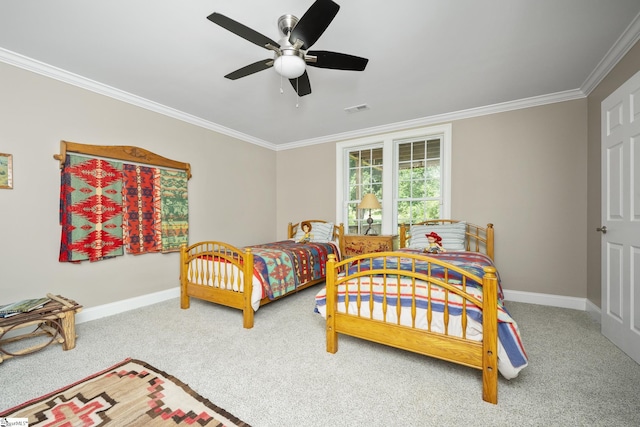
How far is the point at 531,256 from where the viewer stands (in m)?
3.43

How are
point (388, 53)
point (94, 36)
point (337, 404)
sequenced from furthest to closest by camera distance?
point (388, 53) < point (94, 36) < point (337, 404)

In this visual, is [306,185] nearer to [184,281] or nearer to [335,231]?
[335,231]

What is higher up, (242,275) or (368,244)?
(368,244)

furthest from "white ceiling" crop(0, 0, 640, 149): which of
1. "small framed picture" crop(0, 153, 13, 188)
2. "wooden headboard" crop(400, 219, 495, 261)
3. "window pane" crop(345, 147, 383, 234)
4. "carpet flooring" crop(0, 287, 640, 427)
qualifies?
"carpet flooring" crop(0, 287, 640, 427)

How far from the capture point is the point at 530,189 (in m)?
3.42

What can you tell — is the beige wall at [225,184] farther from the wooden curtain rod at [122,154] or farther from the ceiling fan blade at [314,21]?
the ceiling fan blade at [314,21]

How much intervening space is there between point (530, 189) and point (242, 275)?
3.63 meters

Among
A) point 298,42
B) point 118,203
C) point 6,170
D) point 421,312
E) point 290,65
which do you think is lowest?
point 421,312

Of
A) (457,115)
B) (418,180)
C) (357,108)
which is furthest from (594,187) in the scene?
(357,108)

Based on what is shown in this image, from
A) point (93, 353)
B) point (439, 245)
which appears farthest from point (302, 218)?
point (93, 353)

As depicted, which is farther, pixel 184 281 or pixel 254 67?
pixel 184 281

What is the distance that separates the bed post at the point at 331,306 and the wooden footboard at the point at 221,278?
0.91 m

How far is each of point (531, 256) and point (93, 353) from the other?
4.70 m

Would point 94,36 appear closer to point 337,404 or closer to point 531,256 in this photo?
point 337,404
